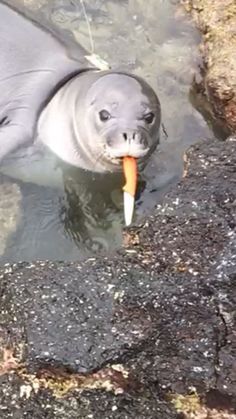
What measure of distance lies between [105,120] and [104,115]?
0.10 ft

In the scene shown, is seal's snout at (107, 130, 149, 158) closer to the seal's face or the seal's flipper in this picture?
the seal's face

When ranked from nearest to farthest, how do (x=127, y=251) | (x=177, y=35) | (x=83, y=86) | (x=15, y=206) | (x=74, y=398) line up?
(x=74, y=398) → (x=127, y=251) → (x=15, y=206) → (x=83, y=86) → (x=177, y=35)

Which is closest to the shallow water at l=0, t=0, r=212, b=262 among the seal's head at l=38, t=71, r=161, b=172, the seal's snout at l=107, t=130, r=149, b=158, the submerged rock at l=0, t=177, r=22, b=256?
the submerged rock at l=0, t=177, r=22, b=256

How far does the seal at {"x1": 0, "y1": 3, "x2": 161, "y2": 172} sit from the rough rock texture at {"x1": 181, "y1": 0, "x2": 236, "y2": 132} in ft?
1.32

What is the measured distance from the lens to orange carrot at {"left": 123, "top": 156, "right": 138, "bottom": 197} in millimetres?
4500

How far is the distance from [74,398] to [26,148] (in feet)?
6.75

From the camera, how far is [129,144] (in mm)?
4465

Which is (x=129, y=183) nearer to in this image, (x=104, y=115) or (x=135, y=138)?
(x=135, y=138)

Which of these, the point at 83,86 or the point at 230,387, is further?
the point at 83,86

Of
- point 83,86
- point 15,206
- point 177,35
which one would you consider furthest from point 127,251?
point 177,35

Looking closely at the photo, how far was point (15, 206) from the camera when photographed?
464 cm

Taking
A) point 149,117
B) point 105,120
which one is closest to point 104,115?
point 105,120

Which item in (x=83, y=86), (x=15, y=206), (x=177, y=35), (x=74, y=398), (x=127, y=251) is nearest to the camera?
(x=74, y=398)

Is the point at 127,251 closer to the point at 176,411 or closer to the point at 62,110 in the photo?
the point at 176,411
